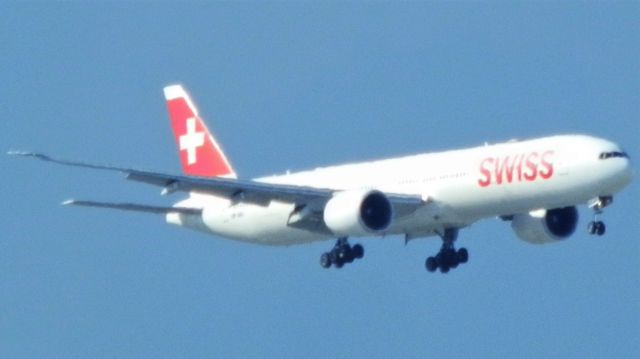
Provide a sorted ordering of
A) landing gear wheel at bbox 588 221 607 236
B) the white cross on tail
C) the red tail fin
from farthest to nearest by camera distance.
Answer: the white cross on tail < the red tail fin < landing gear wheel at bbox 588 221 607 236

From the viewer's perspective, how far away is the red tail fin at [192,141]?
98.8 meters

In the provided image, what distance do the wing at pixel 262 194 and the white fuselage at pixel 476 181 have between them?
0.41m

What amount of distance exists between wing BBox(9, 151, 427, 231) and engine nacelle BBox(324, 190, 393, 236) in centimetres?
48

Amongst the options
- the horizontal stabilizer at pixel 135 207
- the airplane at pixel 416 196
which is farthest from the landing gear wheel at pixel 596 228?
the horizontal stabilizer at pixel 135 207

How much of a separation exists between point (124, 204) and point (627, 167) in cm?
1766

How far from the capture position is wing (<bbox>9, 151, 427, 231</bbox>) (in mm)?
86188

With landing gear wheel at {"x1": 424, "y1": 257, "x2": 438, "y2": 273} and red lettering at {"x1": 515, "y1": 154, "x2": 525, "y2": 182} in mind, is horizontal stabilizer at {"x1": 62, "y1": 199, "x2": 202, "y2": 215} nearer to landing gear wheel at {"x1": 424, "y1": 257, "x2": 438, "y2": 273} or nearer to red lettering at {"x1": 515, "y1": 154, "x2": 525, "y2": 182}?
landing gear wheel at {"x1": 424, "y1": 257, "x2": 438, "y2": 273}

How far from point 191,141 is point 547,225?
16.9 metres

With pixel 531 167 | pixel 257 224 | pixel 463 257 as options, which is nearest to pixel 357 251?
pixel 463 257

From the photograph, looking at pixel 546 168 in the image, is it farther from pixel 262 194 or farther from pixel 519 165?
pixel 262 194

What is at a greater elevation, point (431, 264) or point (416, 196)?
→ point (416, 196)


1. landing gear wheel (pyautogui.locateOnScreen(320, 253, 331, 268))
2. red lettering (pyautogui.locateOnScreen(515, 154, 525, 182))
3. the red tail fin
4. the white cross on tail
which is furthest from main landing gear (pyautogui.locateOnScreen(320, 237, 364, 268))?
the white cross on tail

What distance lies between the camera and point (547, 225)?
3551 inches

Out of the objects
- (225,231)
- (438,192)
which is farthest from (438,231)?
(225,231)
